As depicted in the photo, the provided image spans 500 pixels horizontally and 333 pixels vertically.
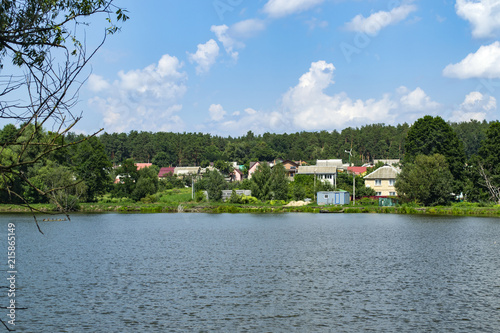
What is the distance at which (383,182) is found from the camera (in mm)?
107938

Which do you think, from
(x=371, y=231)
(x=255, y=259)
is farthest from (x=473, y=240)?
(x=255, y=259)

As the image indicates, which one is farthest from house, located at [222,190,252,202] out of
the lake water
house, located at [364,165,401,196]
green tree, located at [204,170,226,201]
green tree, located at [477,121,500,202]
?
the lake water

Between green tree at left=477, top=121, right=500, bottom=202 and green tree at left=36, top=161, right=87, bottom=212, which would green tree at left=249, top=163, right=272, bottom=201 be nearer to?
green tree at left=36, top=161, right=87, bottom=212

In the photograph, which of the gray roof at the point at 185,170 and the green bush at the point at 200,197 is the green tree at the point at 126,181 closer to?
the green bush at the point at 200,197

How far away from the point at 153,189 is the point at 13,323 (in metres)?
84.7

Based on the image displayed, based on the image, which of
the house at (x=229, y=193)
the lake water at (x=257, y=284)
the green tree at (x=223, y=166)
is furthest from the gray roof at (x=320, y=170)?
the lake water at (x=257, y=284)

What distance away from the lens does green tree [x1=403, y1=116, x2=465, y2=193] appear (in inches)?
3676

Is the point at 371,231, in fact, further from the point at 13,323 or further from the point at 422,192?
the point at 13,323

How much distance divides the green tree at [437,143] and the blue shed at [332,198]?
14.9m

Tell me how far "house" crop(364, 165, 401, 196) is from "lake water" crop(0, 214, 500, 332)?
202 feet

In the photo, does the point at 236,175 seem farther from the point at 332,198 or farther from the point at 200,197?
the point at 332,198

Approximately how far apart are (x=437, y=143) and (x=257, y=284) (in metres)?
80.6

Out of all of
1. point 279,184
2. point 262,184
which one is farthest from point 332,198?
point 262,184

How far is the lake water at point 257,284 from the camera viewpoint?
60.2ft
